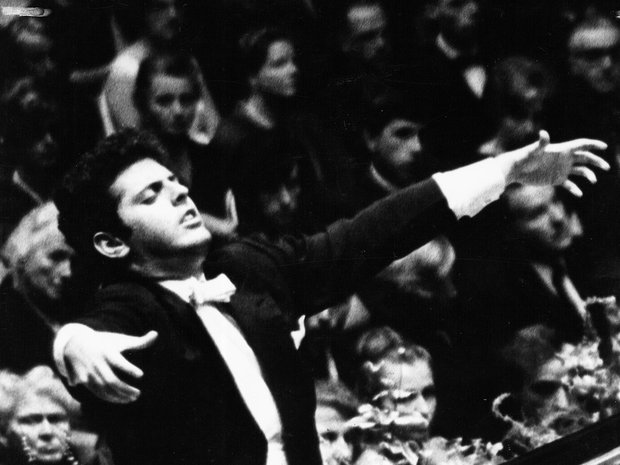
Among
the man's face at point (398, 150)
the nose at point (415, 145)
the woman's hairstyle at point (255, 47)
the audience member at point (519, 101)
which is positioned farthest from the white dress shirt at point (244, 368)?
the audience member at point (519, 101)

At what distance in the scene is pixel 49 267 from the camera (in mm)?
1974

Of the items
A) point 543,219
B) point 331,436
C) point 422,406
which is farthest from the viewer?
point 543,219

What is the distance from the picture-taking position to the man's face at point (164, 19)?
210 centimetres

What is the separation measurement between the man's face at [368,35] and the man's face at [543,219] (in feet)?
2.29

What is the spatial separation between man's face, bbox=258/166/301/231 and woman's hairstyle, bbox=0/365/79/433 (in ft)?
2.22

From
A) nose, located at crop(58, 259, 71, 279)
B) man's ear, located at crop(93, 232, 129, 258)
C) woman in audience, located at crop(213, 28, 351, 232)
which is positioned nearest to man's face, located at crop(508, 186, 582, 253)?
woman in audience, located at crop(213, 28, 351, 232)

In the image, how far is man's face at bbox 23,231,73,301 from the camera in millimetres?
1957

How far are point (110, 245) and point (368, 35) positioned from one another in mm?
988

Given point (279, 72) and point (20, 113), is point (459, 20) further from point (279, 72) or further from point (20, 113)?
point (20, 113)

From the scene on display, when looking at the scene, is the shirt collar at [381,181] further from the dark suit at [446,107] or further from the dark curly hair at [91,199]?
the dark curly hair at [91,199]

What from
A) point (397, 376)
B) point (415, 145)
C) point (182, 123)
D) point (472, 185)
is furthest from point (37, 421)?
point (472, 185)

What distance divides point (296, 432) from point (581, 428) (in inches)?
53.1

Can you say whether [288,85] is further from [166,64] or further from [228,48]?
[166,64]

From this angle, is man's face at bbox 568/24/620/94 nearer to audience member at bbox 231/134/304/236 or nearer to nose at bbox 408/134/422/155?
nose at bbox 408/134/422/155
